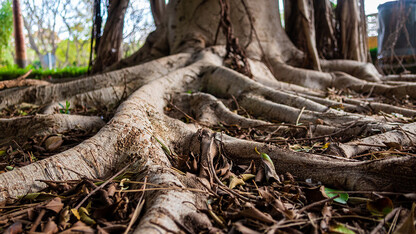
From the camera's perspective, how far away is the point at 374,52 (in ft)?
31.0

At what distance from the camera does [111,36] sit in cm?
459

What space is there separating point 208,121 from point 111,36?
304 centimetres

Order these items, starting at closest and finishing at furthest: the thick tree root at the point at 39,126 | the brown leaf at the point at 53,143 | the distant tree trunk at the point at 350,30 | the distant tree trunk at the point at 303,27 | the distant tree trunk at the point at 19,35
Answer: the brown leaf at the point at 53,143 < the thick tree root at the point at 39,126 < the distant tree trunk at the point at 303,27 < the distant tree trunk at the point at 350,30 < the distant tree trunk at the point at 19,35

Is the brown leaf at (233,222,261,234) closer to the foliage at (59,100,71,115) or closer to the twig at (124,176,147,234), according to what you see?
the twig at (124,176,147,234)

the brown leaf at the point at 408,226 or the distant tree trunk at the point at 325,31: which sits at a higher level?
the distant tree trunk at the point at 325,31

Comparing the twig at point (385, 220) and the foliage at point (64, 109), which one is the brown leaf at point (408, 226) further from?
the foliage at point (64, 109)

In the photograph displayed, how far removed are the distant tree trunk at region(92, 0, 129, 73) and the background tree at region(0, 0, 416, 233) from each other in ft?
0.20

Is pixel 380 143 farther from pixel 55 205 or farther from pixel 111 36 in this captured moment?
pixel 111 36

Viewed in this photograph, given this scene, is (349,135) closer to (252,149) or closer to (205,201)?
(252,149)

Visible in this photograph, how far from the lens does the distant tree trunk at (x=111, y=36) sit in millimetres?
4518

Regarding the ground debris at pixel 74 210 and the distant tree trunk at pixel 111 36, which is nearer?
the ground debris at pixel 74 210

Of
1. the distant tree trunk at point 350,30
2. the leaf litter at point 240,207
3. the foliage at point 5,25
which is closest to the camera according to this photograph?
the leaf litter at point 240,207

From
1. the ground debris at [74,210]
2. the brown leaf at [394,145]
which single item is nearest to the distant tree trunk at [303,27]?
the brown leaf at [394,145]

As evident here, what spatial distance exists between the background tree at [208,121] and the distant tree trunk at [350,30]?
0.81 metres
